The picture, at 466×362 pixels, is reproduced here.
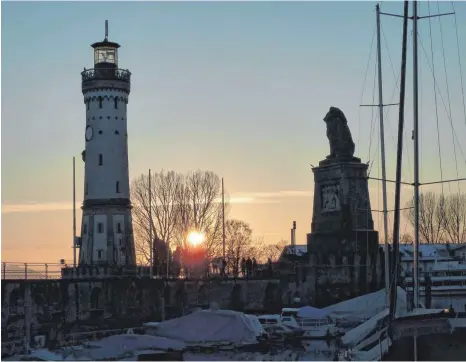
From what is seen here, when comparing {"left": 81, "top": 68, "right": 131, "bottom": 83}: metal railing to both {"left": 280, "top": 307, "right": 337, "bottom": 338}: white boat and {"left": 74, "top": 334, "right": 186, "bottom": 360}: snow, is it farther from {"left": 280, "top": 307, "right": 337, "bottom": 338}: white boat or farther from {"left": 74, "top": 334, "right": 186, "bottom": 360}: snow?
{"left": 74, "top": 334, "right": 186, "bottom": 360}: snow

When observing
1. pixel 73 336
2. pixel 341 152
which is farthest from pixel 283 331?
pixel 341 152

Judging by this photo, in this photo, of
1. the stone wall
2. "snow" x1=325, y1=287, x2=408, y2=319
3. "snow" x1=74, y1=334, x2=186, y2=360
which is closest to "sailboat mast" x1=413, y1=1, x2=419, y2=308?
"snow" x1=74, y1=334, x2=186, y2=360

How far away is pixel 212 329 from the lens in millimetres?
49219

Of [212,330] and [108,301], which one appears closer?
[212,330]

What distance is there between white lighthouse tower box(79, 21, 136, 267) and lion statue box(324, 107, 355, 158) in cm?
1931

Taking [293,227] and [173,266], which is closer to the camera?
[173,266]

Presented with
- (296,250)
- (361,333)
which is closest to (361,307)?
(361,333)

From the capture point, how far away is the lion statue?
69.2m

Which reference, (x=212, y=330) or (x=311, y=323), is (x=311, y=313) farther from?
(x=212, y=330)

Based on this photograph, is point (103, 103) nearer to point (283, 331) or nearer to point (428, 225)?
point (283, 331)

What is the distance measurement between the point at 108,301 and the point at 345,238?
57.1ft

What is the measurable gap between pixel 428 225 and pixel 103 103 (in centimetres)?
5378

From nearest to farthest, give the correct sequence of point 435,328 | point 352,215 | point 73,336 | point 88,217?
1. point 435,328
2. point 73,336
3. point 352,215
4. point 88,217

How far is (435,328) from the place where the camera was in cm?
3353
